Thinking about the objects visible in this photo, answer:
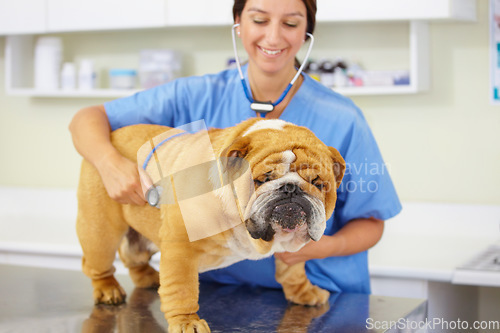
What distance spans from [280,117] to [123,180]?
1.06ft

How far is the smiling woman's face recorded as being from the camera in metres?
1.09

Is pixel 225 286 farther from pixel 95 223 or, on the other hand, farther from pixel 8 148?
pixel 8 148

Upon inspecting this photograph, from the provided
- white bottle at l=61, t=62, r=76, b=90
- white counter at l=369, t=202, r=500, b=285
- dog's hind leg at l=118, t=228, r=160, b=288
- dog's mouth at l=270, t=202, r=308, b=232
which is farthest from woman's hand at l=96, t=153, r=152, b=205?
white bottle at l=61, t=62, r=76, b=90

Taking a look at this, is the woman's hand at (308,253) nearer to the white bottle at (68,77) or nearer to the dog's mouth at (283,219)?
the dog's mouth at (283,219)

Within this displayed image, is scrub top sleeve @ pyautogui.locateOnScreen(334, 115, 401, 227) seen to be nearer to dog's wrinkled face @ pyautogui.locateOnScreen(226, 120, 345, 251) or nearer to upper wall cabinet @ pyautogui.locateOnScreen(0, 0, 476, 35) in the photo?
dog's wrinkled face @ pyautogui.locateOnScreen(226, 120, 345, 251)

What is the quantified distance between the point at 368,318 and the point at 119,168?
1.81ft

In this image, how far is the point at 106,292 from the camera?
49.2 inches

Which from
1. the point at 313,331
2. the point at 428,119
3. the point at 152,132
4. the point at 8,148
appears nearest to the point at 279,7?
the point at 152,132

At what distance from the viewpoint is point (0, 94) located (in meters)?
3.13

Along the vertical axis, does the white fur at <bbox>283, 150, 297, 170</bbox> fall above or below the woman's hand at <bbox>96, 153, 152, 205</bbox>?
above

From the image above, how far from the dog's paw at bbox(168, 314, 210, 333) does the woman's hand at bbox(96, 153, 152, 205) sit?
0.73 feet

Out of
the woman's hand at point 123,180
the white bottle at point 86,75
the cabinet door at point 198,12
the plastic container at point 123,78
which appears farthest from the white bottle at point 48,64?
the woman's hand at point 123,180

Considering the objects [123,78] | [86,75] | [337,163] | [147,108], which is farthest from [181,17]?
[337,163]

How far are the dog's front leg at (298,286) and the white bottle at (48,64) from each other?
194cm
